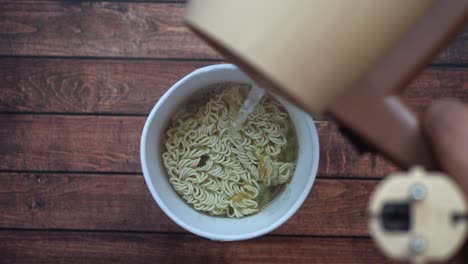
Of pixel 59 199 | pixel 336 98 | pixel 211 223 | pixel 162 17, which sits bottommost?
pixel 59 199

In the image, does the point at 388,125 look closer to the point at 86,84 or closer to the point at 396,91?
the point at 396,91

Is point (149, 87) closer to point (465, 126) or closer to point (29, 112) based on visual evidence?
point (29, 112)

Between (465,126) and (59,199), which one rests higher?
(465,126)

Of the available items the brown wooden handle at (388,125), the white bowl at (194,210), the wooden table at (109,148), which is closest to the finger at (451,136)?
the brown wooden handle at (388,125)

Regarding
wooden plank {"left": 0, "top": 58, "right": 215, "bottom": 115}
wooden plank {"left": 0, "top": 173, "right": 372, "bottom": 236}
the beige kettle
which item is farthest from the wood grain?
the beige kettle

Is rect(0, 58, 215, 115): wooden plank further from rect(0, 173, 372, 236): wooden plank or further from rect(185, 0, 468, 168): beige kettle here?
rect(185, 0, 468, 168): beige kettle

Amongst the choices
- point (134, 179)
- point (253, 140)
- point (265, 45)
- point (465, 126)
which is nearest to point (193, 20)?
point (265, 45)
